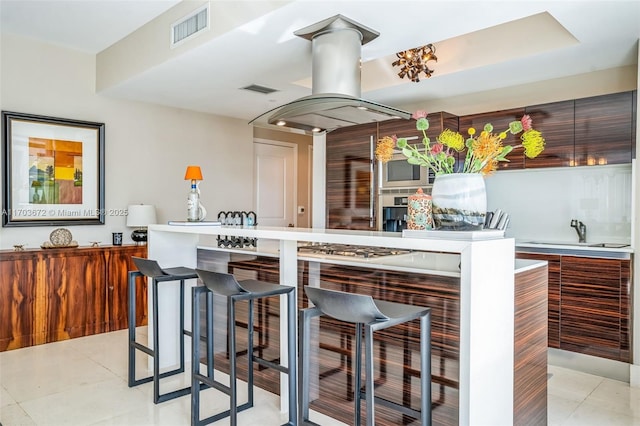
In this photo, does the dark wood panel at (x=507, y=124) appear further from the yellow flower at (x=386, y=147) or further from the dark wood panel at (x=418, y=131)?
the yellow flower at (x=386, y=147)

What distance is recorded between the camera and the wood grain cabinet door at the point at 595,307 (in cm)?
336

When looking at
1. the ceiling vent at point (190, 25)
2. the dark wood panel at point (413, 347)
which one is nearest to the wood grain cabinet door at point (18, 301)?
the ceiling vent at point (190, 25)

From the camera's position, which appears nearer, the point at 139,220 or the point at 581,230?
the point at 581,230

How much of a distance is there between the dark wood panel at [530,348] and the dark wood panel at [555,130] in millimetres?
1869

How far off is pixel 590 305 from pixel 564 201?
1.06 meters

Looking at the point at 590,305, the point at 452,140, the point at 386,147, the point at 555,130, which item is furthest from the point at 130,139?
the point at 590,305

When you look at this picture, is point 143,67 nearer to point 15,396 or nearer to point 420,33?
point 420,33

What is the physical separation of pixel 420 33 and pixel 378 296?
186cm

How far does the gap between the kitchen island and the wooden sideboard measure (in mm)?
2310

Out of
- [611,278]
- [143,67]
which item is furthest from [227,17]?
[611,278]

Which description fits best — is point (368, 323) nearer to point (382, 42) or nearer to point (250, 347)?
point (250, 347)

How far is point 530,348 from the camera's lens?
2.23m

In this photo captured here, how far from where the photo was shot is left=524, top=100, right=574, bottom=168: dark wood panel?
3.82m

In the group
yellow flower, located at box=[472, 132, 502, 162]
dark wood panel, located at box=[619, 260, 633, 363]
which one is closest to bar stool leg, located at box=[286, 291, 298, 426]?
yellow flower, located at box=[472, 132, 502, 162]
